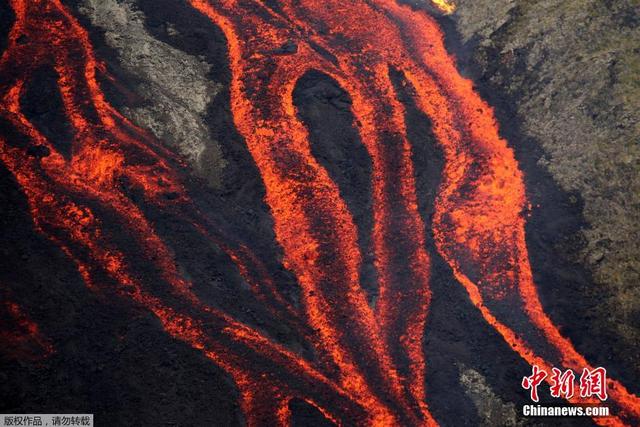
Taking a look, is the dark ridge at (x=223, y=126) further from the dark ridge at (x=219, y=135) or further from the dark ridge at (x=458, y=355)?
the dark ridge at (x=458, y=355)

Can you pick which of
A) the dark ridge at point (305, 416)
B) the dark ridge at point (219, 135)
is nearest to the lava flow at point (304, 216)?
the dark ridge at point (305, 416)

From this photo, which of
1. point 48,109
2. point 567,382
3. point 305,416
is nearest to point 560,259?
point 567,382

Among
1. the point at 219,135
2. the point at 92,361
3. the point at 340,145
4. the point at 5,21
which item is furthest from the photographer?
the point at 5,21

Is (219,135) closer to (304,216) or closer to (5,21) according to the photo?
(304,216)

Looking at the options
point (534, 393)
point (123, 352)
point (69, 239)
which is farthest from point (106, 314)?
point (534, 393)

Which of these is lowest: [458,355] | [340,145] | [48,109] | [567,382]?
[48,109]

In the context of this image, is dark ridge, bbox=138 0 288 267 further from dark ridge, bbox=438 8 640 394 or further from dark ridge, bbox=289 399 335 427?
dark ridge, bbox=438 8 640 394

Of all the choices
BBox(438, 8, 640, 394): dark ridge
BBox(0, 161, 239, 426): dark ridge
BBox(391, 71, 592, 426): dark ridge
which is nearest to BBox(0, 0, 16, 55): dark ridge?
BBox(0, 161, 239, 426): dark ridge
